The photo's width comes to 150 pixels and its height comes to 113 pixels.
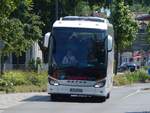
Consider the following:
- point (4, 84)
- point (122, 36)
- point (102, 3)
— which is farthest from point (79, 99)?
point (102, 3)

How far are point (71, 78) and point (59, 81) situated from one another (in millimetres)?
522

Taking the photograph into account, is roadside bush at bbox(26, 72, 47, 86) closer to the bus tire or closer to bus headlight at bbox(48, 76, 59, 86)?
the bus tire

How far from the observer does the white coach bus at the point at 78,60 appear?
27.6 m

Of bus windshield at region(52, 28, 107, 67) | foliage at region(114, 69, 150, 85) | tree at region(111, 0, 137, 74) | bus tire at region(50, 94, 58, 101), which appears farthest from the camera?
tree at region(111, 0, 137, 74)

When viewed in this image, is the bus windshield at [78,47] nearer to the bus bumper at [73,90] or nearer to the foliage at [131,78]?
the bus bumper at [73,90]

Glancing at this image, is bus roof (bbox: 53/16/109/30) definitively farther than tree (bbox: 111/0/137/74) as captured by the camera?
No

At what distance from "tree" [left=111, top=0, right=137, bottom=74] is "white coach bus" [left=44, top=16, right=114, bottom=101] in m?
→ 34.3

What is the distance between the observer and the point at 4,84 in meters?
35.4

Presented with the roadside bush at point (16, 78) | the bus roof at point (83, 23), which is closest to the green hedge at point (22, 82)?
the roadside bush at point (16, 78)

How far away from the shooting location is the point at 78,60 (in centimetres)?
2780

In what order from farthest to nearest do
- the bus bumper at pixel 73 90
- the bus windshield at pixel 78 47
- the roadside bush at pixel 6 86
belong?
the roadside bush at pixel 6 86, the bus windshield at pixel 78 47, the bus bumper at pixel 73 90

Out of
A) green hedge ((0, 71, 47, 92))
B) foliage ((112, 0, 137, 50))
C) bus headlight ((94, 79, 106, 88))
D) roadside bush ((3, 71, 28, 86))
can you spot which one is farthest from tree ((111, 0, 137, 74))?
bus headlight ((94, 79, 106, 88))

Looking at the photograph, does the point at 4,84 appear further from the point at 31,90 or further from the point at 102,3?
the point at 102,3

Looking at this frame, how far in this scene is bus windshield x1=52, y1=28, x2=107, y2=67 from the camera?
91.0 feet
